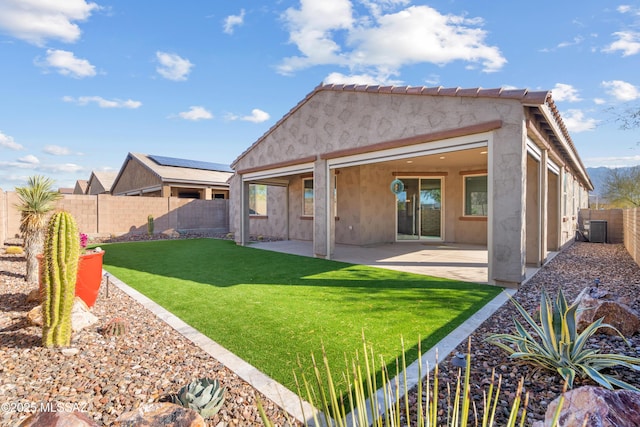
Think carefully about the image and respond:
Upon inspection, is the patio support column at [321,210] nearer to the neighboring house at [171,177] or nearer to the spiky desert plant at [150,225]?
the spiky desert plant at [150,225]

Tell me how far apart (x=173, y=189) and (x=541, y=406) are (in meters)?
26.2

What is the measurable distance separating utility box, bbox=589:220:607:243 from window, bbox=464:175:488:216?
5806 mm

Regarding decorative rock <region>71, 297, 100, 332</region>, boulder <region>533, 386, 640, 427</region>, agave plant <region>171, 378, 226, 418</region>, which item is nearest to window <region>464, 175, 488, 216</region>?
boulder <region>533, 386, 640, 427</region>

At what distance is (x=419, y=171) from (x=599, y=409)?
1232cm

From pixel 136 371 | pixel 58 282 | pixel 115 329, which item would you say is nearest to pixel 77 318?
pixel 115 329

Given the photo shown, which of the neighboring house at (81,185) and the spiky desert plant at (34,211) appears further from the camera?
the neighboring house at (81,185)

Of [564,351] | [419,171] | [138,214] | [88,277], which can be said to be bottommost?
[564,351]

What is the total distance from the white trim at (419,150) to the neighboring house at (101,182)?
33.9 meters

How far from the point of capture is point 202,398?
8.14 ft

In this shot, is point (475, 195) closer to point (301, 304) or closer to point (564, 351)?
point (301, 304)

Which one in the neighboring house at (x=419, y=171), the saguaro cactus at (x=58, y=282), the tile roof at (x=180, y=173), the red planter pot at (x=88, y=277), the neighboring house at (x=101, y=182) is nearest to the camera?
the saguaro cactus at (x=58, y=282)

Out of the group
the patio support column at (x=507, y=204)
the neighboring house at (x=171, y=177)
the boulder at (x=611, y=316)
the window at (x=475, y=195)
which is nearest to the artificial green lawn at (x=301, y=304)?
the patio support column at (x=507, y=204)

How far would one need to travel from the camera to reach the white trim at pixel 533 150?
7.20 metres

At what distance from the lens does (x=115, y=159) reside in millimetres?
28859
